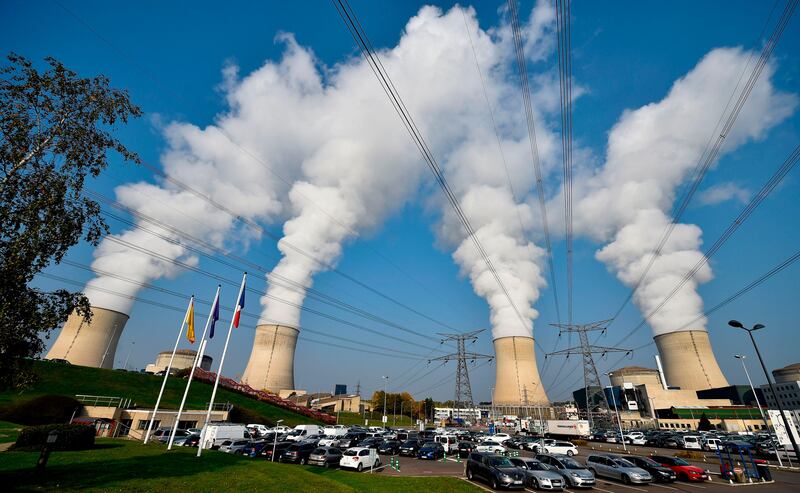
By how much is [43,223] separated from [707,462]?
47970mm

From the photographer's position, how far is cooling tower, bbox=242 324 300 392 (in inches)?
2537

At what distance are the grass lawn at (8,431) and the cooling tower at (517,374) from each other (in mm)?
64864

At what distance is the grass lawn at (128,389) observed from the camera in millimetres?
46469

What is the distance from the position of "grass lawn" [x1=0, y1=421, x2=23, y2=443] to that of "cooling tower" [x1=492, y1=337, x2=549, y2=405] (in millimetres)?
64864

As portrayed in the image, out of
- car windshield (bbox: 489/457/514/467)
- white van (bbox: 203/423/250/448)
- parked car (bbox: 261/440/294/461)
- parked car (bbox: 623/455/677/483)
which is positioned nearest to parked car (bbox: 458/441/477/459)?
parked car (bbox: 623/455/677/483)

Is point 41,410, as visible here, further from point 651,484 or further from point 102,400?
point 651,484

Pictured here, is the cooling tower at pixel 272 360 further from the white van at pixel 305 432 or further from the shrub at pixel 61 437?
the shrub at pixel 61 437

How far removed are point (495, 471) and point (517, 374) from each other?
179 feet

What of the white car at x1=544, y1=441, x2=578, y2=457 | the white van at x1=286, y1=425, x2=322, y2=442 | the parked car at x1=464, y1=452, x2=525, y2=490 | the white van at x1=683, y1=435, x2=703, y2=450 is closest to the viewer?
the parked car at x1=464, y1=452, x2=525, y2=490

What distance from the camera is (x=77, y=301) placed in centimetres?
1347

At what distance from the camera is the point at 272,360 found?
213 ft

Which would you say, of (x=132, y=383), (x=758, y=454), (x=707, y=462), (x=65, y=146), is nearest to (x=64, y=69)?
(x=65, y=146)

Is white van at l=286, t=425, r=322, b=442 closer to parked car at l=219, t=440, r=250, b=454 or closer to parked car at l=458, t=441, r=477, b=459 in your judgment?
parked car at l=219, t=440, r=250, b=454

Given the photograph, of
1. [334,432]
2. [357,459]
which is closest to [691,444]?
[334,432]
